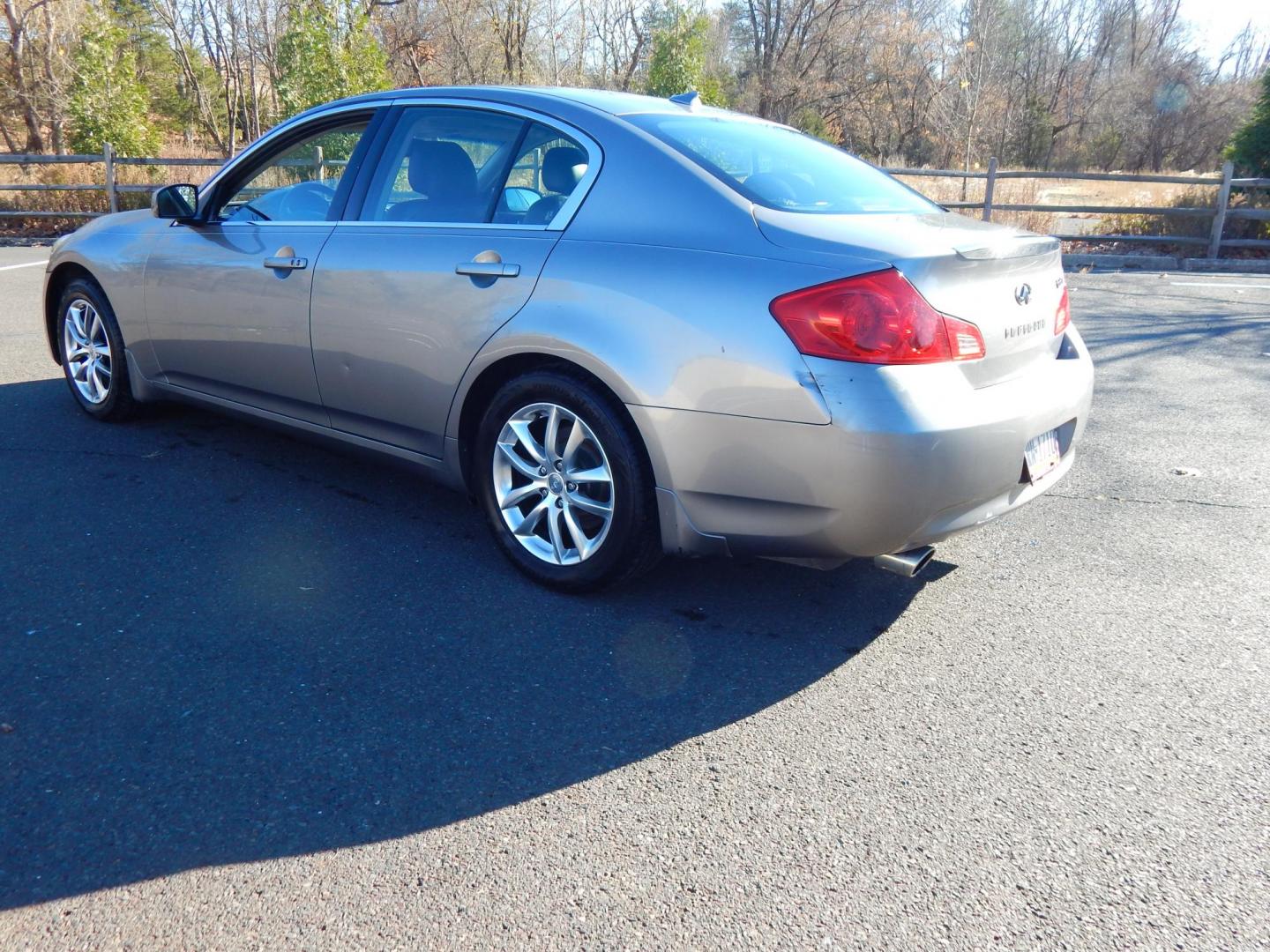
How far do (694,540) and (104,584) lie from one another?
1983 mm

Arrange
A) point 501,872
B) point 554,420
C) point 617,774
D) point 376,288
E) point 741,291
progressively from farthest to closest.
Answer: point 376,288 → point 554,420 → point 741,291 → point 617,774 → point 501,872

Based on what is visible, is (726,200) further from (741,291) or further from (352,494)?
(352,494)

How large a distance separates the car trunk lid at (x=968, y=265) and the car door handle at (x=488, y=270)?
33.0 inches

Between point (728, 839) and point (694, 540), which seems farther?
point (694, 540)

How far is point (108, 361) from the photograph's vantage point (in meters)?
5.12

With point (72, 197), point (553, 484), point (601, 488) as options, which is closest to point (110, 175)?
point (72, 197)

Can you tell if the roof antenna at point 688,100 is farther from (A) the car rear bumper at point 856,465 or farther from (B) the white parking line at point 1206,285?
(B) the white parking line at point 1206,285

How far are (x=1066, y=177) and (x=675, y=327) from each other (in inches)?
587

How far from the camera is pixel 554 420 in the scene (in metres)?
3.37

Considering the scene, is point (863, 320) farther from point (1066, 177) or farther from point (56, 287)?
point (1066, 177)

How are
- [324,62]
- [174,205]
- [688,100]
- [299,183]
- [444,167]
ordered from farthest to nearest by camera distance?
[324,62], [174,205], [299,183], [688,100], [444,167]

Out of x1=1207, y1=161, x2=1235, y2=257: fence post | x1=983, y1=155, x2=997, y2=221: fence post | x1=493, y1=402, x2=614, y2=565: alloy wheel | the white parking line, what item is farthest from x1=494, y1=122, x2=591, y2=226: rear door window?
x1=1207, y1=161, x2=1235, y2=257: fence post

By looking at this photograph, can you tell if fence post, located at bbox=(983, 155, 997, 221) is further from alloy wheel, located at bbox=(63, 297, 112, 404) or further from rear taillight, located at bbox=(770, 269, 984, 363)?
rear taillight, located at bbox=(770, 269, 984, 363)

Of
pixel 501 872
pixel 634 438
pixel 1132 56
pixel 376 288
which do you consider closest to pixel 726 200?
pixel 634 438
